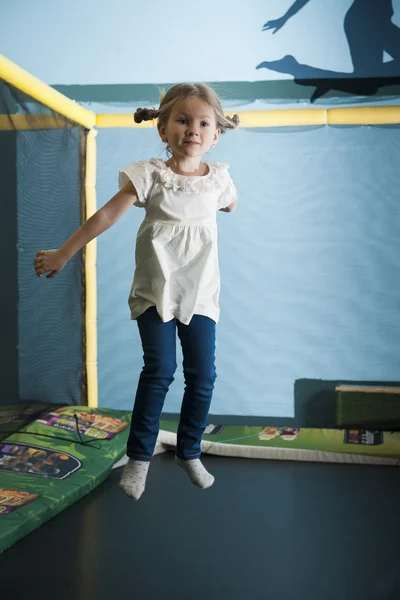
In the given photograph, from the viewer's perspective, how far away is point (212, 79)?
2973mm

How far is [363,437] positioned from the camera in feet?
9.00

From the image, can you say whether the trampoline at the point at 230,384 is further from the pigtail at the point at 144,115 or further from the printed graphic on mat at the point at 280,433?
the pigtail at the point at 144,115

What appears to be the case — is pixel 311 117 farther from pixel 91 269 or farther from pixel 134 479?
pixel 134 479

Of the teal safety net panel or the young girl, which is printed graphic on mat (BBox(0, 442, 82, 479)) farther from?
the young girl

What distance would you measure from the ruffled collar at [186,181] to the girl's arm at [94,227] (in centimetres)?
6

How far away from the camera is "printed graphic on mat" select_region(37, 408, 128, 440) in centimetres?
263

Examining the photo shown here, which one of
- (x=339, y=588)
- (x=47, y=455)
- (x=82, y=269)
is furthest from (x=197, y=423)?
(x=82, y=269)

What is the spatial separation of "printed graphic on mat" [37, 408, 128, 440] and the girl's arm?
53.8 inches

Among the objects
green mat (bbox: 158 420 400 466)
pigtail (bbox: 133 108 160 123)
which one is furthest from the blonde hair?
green mat (bbox: 158 420 400 466)

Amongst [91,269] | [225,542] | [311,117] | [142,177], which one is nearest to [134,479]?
[142,177]

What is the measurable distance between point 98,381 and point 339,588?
1608 mm

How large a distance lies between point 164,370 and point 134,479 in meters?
0.21

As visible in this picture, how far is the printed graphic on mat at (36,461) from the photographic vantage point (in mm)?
2268

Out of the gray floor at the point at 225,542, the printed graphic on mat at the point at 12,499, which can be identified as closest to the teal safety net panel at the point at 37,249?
the printed graphic on mat at the point at 12,499
